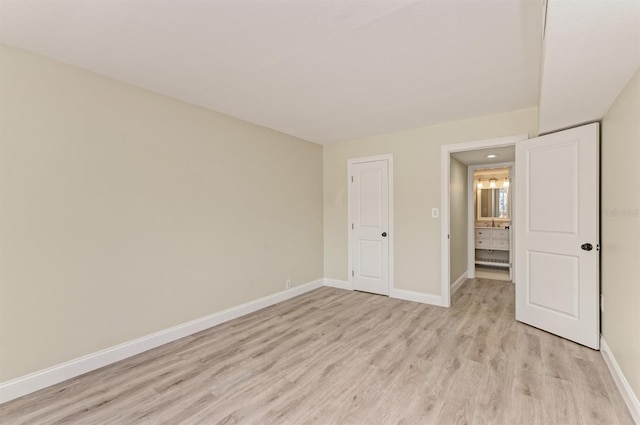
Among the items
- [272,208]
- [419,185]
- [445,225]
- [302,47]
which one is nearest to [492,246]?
[445,225]

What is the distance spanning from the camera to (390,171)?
14.4 ft

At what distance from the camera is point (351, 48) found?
2.11 meters

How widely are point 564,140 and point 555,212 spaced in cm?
71

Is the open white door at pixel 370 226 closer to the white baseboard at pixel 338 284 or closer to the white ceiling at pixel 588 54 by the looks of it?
the white baseboard at pixel 338 284

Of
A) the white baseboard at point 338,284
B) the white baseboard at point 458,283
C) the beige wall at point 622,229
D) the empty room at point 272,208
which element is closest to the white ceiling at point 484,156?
the empty room at point 272,208

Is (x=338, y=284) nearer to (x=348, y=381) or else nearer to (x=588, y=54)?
(x=348, y=381)

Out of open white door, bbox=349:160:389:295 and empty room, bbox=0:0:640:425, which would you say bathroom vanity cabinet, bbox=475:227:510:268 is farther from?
open white door, bbox=349:160:389:295

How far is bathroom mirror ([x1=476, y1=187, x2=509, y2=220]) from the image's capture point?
7027mm

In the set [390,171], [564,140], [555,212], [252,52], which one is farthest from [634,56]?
[390,171]

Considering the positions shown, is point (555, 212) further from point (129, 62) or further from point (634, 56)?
point (129, 62)

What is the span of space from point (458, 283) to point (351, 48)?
14.2 feet

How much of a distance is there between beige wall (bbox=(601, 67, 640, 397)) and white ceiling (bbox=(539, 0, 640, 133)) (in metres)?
0.12

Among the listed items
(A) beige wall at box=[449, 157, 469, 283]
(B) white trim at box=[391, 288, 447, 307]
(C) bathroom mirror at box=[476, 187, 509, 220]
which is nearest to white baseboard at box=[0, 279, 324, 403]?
(B) white trim at box=[391, 288, 447, 307]

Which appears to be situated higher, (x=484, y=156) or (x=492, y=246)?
(x=484, y=156)
